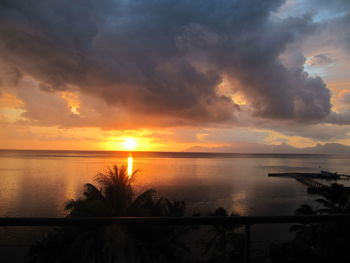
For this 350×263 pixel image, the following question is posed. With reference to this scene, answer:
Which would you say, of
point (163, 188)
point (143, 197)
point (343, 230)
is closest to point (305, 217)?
point (343, 230)

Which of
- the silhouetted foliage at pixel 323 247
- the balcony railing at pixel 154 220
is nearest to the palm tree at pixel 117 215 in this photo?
the silhouetted foliage at pixel 323 247

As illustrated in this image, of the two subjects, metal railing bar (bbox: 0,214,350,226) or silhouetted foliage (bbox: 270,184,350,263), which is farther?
silhouetted foliage (bbox: 270,184,350,263)

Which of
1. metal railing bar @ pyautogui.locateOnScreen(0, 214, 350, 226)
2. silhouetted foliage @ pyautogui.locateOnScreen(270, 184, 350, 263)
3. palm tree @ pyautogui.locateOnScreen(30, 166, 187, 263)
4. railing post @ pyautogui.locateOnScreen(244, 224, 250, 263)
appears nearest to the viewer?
metal railing bar @ pyautogui.locateOnScreen(0, 214, 350, 226)

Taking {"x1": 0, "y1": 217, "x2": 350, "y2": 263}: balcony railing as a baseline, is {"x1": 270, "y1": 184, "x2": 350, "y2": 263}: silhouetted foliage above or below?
below

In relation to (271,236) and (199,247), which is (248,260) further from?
(271,236)

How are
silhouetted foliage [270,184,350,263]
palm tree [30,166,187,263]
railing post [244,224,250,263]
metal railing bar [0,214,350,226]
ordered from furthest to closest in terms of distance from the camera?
palm tree [30,166,187,263]
silhouetted foliage [270,184,350,263]
railing post [244,224,250,263]
metal railing bar [0,214,350,226]

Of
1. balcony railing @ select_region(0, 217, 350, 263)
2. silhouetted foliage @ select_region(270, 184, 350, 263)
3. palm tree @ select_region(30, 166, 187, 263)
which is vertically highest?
balcony railing @ select_region(0, 217, 350, 263)

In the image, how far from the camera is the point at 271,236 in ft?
85.4

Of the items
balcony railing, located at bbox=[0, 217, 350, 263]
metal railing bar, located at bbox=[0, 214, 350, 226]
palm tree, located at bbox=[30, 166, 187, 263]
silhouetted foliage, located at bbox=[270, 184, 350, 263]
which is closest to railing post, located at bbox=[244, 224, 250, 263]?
balcony railing, located at bbox=[0, 217, 350, 263]

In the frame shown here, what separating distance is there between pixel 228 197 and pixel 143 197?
35302 millimetres

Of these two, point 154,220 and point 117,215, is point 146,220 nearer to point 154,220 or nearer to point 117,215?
point 154,220

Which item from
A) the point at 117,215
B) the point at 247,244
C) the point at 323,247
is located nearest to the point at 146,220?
the point at 247,244

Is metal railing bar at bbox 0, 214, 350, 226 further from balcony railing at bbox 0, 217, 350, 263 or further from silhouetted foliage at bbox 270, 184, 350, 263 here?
silhouetted foliage at bbox 270, 184, 350, 263

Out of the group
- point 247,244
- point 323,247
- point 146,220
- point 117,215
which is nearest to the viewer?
point 146,220
